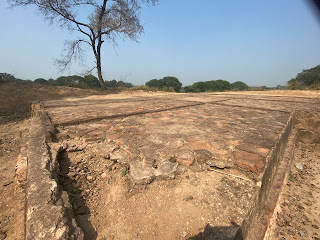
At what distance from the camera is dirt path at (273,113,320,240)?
4.68 feet

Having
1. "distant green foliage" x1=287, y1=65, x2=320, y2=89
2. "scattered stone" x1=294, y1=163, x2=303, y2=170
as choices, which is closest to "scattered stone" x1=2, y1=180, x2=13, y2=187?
"scattered stone" x1=294, y1=163, x2=303, y2=170

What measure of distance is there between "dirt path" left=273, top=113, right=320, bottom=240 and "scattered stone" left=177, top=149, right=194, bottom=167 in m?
0.93

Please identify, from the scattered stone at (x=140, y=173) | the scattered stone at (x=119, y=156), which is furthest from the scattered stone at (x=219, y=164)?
the scattered stone at (x=119, y=156)

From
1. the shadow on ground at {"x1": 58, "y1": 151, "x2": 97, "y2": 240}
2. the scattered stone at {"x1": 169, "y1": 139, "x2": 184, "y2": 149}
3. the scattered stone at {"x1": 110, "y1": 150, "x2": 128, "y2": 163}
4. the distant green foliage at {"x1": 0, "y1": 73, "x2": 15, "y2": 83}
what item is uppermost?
the distant green foliage at {"x1": 0, "y1": 73, "x2": 15, "y2": 83}

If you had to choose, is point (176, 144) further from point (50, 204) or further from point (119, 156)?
point (50, 204)

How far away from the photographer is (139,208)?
925mm

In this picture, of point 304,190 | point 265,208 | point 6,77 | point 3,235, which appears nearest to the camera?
point 3,235

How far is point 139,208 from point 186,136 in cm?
94

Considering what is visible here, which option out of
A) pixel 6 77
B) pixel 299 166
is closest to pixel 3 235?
pixel 299 166

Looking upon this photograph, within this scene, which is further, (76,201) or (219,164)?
(219,164)

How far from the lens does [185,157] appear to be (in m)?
1.31

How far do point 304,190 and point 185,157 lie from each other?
173 cm

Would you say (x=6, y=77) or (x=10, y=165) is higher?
(x=6, y=77)

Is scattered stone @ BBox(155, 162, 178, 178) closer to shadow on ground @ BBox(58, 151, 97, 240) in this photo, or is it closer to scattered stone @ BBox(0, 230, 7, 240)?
shadow on ground @ BBox(58, 151, 97, 240)
